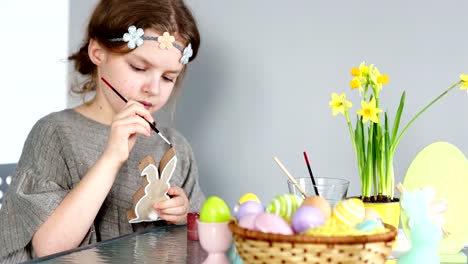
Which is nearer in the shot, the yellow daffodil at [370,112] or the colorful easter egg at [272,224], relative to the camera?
the colorful easter egg at [272,224]

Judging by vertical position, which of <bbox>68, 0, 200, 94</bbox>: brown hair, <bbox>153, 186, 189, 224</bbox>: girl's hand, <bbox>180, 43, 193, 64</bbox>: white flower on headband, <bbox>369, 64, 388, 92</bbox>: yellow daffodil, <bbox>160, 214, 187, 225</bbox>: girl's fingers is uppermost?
<bbox>68, 0, 200, 94</bbox>: brown hair

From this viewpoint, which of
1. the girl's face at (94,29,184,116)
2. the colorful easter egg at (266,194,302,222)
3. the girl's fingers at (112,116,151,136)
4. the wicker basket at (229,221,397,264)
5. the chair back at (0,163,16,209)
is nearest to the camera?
the wicker basket at (229,221,397,264)

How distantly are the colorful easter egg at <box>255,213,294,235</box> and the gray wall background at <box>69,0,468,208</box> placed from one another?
2.63ft

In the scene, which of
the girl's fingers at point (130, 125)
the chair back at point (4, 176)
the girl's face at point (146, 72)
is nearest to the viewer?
the girl's fingers at point (130, 125)

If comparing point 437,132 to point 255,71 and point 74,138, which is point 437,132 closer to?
point 255,71

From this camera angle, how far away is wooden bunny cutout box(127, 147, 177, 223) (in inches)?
59.5

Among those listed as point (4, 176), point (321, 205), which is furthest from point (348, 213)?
point (4, 176)

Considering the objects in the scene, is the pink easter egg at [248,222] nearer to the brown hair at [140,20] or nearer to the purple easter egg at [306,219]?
the purple easter egg at [306,219]

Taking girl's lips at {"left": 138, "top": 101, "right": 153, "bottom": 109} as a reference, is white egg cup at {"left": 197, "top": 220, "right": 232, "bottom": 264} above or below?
below

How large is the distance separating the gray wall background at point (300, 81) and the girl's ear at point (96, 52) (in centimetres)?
28

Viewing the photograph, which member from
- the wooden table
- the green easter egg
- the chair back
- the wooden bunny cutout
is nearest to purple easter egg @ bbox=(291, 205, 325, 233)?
the green easter egg

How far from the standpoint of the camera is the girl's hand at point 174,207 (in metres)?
1.59

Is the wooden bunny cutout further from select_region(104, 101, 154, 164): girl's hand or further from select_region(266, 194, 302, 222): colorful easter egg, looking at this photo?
select_region(266, 194, 302, 222): colorful easter egg

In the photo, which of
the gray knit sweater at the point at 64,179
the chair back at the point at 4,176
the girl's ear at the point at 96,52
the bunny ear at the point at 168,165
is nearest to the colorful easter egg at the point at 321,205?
the bunny ear at the point at 168,165
